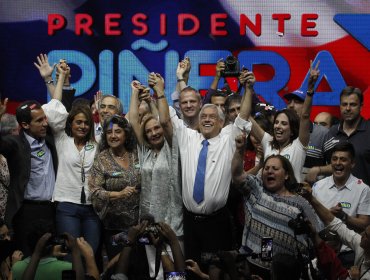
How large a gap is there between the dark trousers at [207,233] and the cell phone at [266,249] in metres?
0.85

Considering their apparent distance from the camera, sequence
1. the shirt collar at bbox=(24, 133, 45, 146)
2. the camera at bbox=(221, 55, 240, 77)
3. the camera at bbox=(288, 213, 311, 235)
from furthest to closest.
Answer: the camera at bbox=(221, 55, 240, 77)
the shirt collar at bbox=(24, 133, 45, 146)
the camera at bbox=(288, 213, 311, 235)

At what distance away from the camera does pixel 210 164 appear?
337 inches

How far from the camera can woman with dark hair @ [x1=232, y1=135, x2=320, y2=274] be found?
7.88 metres

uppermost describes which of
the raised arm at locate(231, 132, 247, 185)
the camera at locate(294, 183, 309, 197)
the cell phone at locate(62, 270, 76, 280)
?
the raised arm at locate(231, 132, 247, 185)

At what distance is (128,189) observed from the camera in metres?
8.65

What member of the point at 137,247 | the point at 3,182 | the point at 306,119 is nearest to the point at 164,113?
A: the point at 306,119

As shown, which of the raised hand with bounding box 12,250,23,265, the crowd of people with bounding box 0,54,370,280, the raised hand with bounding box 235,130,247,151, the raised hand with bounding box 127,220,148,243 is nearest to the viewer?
the raised hand with bounding box 127,220,148,243

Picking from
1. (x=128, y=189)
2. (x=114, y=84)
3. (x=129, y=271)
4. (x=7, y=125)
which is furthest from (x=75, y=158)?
(x=114, y=84)

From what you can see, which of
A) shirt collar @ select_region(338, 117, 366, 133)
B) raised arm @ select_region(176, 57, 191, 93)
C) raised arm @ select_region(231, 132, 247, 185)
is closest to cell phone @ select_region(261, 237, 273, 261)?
raised arm @ select_region(231, 132, 247, 185)

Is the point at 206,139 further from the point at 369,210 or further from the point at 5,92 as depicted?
the point at 5,92

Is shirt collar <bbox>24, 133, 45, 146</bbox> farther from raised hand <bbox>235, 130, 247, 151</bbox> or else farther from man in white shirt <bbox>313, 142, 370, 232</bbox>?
man in white shirt <bbox>313, 142, 370, 232</bbox>

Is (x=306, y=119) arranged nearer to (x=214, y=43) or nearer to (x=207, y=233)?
(x=207, y=233)

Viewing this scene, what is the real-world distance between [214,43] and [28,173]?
3.50m

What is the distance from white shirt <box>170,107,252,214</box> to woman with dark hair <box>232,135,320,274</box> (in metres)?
0.35
